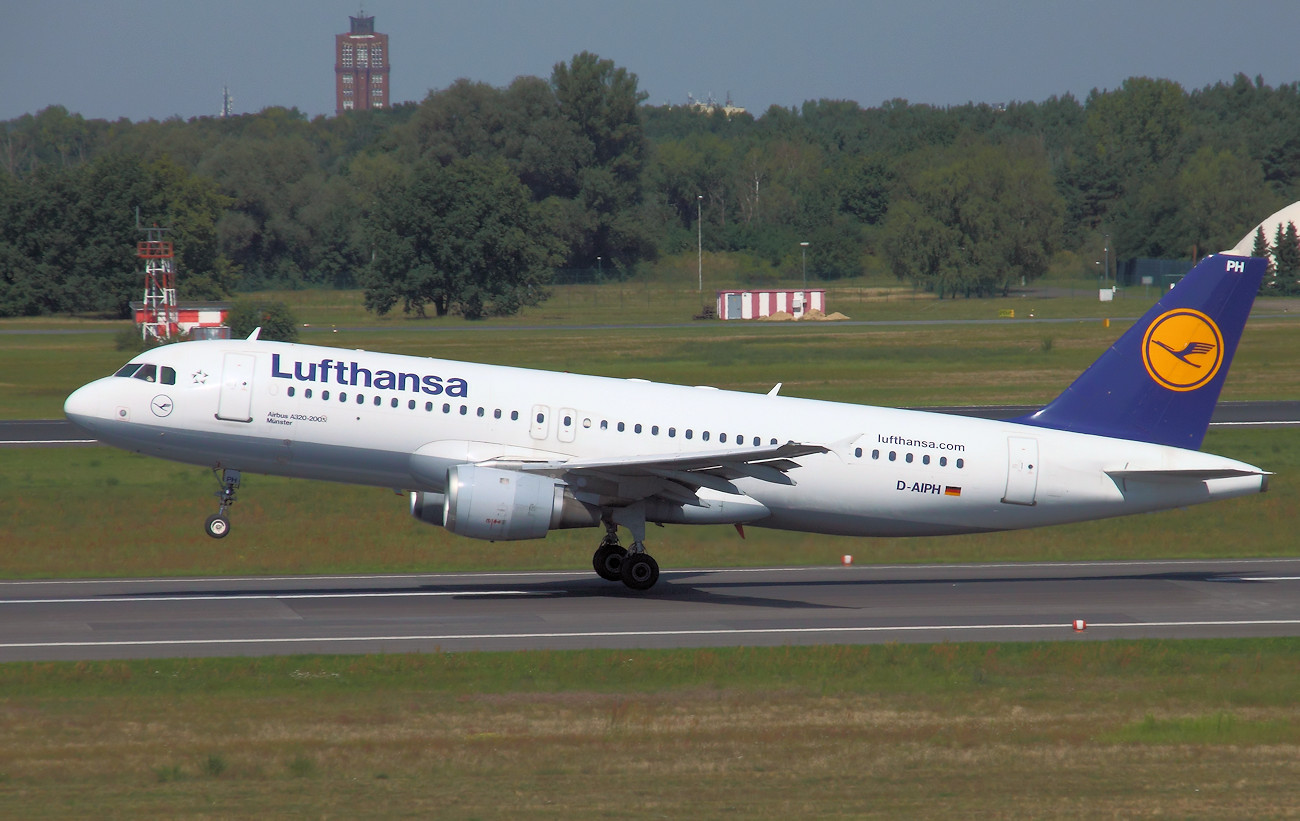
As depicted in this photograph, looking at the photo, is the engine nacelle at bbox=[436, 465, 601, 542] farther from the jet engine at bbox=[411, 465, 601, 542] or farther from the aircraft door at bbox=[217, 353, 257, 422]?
the aircraft door at bbox=[217, 353, 257, 422]

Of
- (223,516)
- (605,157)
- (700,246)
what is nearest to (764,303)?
(700,246)

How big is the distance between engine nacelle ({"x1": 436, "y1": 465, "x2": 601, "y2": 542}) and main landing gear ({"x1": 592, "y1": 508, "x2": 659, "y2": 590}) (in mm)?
1837

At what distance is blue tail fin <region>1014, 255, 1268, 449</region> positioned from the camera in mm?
29812

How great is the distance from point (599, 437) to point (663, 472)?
6.03 feet

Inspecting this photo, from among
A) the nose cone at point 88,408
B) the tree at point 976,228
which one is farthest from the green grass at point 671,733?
the tree at point 976,228

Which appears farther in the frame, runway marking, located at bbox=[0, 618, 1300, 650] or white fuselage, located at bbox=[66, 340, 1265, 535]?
white fuselage, located at bbox=[66, 340, 1265, 535]

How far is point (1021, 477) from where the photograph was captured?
29.0 meters

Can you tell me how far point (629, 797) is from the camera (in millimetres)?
16172

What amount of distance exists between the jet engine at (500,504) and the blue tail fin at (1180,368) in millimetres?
11210

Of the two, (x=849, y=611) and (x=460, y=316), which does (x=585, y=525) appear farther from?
(x=460, y=316)

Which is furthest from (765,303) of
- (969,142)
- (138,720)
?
(138,720)

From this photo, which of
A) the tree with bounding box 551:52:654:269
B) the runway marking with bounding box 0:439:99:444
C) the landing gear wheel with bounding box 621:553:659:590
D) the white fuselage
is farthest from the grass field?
the tree with bounding box 551:52:654:269

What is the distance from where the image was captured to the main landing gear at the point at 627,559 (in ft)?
91.3

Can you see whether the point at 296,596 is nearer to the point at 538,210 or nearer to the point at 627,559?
the point at 627,559
